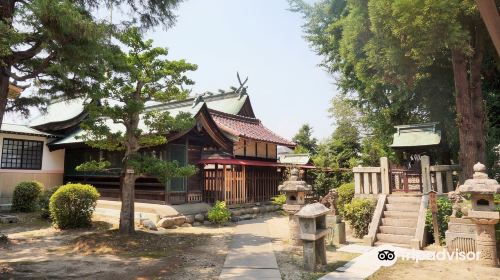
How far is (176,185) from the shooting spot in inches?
601

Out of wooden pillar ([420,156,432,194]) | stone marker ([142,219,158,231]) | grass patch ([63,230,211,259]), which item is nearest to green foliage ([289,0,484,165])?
wooden pillar ([420,156,432,194])

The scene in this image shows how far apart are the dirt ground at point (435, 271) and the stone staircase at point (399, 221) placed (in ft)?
6.09

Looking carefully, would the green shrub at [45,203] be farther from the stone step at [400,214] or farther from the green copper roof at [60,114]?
the stone step at [400,214]

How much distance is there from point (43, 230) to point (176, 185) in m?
5.45

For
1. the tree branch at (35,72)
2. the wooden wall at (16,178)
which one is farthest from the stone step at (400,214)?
the wooden wall at (16,178)

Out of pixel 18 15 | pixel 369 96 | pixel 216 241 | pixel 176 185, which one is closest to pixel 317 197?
pixel 369 96

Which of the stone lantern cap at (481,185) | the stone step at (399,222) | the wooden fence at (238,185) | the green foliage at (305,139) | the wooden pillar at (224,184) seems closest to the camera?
the stone lantern cap at (481,185)

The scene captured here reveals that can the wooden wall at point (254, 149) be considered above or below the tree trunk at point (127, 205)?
above

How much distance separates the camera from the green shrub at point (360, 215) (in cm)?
1148

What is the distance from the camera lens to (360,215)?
458 inches

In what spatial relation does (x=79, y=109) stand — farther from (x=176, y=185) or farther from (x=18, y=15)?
(x=18, y=15)

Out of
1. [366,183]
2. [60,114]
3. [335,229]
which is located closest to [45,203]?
[60,114]

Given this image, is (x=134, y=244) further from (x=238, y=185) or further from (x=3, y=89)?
(x=238, y=185)

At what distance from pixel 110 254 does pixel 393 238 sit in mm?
8405
